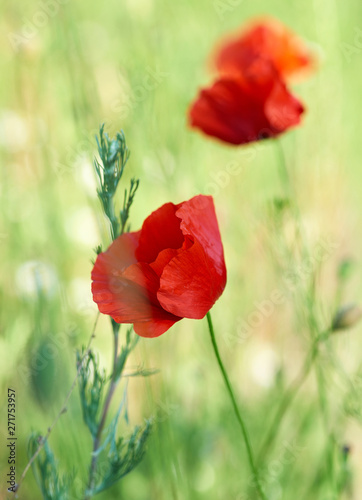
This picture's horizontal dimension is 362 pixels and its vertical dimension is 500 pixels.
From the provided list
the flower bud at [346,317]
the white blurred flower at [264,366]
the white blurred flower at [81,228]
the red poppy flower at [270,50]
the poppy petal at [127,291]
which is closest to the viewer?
the poppy petal at [127,291]

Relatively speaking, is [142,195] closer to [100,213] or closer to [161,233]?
[100,213]

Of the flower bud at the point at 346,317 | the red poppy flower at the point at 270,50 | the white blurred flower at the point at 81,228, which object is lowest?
the flower bud at the point at 346,317

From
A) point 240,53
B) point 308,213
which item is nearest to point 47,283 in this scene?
point 240,53

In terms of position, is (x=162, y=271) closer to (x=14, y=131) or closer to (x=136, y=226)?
(x=136, y=226)

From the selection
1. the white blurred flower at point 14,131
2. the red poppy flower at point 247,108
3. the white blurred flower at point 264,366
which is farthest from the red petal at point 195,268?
the white blurred flower at point 14,131

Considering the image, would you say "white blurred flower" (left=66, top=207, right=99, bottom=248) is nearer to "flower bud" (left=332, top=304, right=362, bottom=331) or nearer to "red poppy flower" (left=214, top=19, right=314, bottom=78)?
A: "red poppy flower" (left=214, top=19, right=314, bottom=78)

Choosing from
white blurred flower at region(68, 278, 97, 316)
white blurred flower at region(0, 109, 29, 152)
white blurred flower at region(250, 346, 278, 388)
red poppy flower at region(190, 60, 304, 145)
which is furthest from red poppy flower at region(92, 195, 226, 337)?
white blurred flower at region(0, 109, 29, 152)

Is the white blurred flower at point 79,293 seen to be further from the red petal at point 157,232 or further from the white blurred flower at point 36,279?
the red petal at point 157,232
